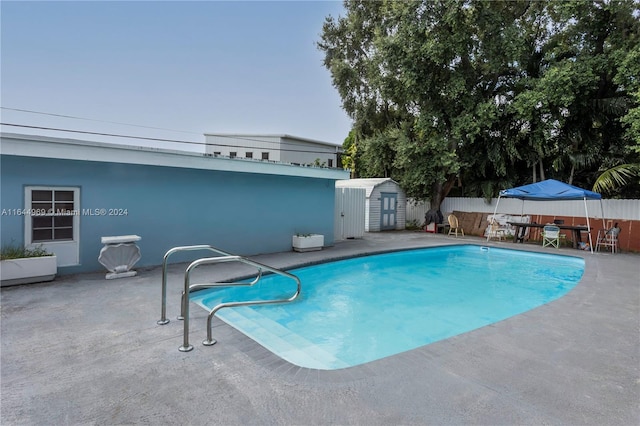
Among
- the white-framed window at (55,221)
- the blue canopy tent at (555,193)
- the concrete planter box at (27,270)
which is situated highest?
the blue canopy tent at (555,193)

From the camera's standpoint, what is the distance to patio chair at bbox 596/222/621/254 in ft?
33.9

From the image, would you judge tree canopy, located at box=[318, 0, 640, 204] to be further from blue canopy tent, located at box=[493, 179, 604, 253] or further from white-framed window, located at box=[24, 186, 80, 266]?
white-framed window, located at box=[24, 186, 80, 266]

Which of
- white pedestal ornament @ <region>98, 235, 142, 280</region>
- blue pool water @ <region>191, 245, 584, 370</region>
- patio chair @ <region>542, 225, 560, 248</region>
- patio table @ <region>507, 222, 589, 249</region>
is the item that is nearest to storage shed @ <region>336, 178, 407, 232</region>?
patio table @ <region>507, 222, 589, 249</region>

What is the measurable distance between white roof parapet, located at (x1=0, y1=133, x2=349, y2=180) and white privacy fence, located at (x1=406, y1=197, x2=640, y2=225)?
33.8ft

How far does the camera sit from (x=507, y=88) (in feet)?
46.9

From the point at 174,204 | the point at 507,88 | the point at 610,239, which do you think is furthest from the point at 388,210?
the point at 174,204

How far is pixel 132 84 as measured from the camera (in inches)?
563

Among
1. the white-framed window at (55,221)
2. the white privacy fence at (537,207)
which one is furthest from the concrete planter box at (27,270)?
the white privacy fence at (537,207)

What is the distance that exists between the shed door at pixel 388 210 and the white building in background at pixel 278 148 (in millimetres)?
11444

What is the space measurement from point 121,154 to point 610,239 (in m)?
13.6

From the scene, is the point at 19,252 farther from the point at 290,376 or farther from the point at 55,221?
the point at 290,376

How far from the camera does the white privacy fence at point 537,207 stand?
11367mm

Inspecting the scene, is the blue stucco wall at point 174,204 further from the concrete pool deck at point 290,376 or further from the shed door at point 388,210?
the shed door at point 388,210

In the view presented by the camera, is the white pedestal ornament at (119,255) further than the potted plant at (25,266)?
Yes
